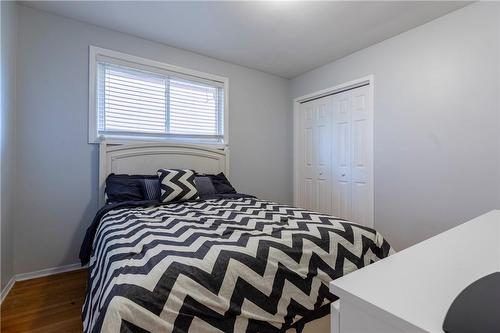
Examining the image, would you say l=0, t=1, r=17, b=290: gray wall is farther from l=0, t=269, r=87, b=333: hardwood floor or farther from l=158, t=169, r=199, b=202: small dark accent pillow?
l=158, t=169, r=199, b=202: small dark accent pillow

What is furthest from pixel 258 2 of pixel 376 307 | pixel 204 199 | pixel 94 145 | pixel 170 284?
pixel 376 307

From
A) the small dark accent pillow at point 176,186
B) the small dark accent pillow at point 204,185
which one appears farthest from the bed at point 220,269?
the small dark accent pillow at point 204,185

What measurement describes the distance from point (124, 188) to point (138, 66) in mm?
1394

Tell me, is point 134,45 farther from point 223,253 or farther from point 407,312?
point 407,312

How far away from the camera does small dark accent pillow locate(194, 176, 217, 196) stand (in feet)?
8.60

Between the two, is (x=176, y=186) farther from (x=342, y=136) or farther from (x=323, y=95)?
(x=323, y=95)

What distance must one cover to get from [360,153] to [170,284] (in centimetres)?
277

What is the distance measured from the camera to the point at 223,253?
1.10m

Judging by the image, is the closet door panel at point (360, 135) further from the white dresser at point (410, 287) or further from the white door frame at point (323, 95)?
the white dresser at point (410, 287)

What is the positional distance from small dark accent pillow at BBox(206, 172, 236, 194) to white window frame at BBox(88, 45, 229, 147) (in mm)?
490

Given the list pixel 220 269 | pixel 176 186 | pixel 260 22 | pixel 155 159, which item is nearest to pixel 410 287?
pixel 220 269

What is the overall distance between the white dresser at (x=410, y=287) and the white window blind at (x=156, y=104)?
2.76 metres

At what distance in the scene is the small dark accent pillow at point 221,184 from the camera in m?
2.82

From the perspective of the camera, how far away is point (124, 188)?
2.35m
